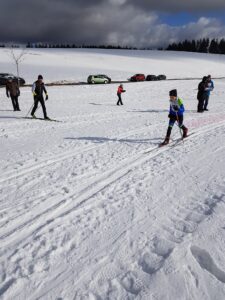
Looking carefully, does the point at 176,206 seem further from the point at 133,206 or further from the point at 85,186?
the point at 85,186

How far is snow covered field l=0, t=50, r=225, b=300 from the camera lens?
132 inches

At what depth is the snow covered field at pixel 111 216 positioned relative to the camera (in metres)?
A: 3.35

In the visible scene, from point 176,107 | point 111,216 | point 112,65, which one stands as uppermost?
point 176,107

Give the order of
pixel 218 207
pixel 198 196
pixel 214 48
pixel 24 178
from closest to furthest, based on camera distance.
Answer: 1. pixel 218 207
2. pixel 198 196
3. pixel 24 178
4. pixel 214 48

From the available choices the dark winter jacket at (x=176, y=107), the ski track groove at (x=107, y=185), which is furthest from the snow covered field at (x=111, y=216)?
the dark winter jacket at (x=176, y=107)

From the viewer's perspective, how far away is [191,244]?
392 cm

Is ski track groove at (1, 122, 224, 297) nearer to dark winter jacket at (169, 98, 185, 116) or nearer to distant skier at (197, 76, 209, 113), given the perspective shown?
dark winter jacket at (169, 98, 185, 116)

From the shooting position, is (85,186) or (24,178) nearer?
(85,186)

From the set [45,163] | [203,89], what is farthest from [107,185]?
[203,89]

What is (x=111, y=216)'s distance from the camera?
4723 millimetres

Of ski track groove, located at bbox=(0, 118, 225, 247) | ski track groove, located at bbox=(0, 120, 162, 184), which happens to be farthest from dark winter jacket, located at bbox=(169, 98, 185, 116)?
ski track groove, located at bbox=(0, 120, 162, 184)

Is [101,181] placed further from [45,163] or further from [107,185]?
[45,163]

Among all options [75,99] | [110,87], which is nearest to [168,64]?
[110,87]

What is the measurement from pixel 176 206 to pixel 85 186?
1772 mm
